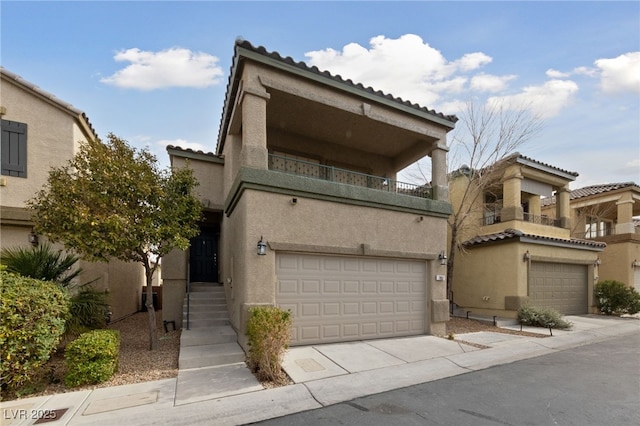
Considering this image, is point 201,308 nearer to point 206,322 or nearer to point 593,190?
point 206,322

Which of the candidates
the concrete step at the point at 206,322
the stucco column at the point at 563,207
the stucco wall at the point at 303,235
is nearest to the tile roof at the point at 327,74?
the stucco wall at the point at 303,235

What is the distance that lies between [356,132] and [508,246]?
8.53 m

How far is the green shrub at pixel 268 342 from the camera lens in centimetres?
605

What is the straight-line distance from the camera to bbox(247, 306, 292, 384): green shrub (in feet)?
19.8

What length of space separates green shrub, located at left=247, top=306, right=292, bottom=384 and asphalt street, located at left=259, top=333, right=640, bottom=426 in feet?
4.58

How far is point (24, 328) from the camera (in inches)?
203

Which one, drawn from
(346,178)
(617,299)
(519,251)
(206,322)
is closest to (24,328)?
(206,322)

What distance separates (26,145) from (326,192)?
8.97m

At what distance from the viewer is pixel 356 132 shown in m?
10.8

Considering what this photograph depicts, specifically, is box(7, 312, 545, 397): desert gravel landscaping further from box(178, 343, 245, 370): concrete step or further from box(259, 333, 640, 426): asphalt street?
box(259, 333, 640, 426): asphalt street

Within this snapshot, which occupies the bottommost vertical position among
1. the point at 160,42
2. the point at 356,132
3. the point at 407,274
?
the point at 407,274

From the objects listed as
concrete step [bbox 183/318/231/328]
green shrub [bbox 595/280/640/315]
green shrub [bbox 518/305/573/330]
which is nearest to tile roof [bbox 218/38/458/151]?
concrete step [bbox 183/318/231/328]

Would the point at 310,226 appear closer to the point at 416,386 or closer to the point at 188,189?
the point at 188,189

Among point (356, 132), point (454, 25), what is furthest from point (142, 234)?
point (454, 25)
